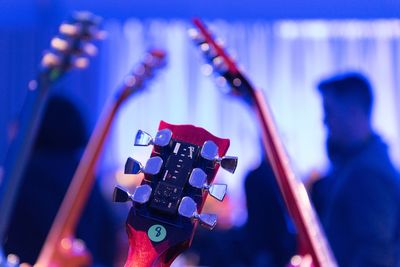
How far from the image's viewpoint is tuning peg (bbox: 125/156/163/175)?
1.16 metres

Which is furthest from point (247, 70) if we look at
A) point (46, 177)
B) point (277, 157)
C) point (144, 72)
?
point (277, 157)

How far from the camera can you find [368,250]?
2189 millimetres

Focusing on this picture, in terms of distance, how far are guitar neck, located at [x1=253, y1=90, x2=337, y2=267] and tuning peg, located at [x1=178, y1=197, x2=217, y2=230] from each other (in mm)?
A: 373

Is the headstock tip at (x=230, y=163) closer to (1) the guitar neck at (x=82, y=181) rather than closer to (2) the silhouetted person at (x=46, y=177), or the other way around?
(1) the guitar neck at (x=82, y=181)

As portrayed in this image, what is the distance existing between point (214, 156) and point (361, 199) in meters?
1.13

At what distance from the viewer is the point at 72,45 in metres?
1.93

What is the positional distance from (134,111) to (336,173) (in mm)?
3685

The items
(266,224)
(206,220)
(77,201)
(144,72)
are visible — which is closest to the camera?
(206,220)

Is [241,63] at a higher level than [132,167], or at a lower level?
higher

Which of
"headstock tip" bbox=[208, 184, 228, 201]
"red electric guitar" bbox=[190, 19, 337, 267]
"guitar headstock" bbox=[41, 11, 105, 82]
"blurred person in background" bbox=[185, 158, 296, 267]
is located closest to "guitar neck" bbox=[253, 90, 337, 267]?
"red electric guitar" bbox=[190, 19, 337, 267]

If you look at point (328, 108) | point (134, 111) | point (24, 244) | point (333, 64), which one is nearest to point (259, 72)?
point (333, 64)

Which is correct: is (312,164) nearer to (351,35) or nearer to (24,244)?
(351,35)

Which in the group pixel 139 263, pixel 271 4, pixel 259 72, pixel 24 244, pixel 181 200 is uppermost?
pixel 271 4

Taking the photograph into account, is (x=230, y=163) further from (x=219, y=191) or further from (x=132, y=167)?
(x=132, y=167)
